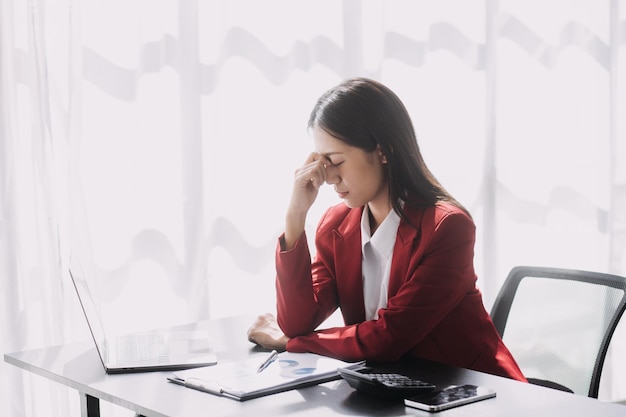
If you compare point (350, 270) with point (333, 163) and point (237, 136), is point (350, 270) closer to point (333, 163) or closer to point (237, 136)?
point (333, 163)

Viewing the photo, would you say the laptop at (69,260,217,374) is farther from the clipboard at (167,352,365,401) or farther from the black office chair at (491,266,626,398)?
the black office chair at (491,266,626,398)

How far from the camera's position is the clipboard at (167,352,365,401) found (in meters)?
1.51

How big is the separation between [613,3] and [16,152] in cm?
248

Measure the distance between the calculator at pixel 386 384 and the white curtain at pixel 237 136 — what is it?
1.29 meters

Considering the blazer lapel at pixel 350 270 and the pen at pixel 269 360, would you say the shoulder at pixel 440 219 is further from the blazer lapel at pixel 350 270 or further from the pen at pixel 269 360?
the pen at pixel 269 360

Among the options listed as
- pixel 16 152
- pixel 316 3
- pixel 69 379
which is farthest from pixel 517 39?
pixel 69 379

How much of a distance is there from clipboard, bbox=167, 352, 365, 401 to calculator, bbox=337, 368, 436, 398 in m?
0.10

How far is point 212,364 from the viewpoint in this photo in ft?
5.71

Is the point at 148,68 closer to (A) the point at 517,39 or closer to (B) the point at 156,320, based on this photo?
(B) the point at 156,320

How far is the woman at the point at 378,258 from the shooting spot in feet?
5.90

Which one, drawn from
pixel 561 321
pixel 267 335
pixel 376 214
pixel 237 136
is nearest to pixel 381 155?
pixel 376 214

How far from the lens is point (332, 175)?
1.99m

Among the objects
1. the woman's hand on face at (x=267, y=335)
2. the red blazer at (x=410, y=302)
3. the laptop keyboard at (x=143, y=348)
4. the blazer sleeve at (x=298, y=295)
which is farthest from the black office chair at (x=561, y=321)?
the laptop keyboard at (x=143, y=348)

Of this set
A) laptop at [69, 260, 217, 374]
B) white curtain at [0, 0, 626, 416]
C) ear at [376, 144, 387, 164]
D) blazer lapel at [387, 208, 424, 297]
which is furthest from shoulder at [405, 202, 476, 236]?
white curtain at [0, 0, 626, 416]
